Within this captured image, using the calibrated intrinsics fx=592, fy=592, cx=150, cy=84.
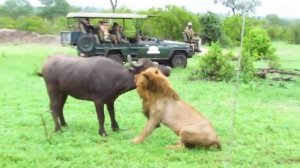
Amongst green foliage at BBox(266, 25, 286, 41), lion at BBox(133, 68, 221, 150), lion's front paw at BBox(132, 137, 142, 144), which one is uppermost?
lion at BBox(133, 68, 221, 150)

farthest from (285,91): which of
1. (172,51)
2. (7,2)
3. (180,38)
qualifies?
(7,2)

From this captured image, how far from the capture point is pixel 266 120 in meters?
9.89

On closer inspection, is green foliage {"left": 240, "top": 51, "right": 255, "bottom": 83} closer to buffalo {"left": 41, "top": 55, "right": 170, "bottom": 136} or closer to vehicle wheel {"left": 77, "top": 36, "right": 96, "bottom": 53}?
vehicle wheel {"left": 77, "top": 36, "right": 96, "bottom": 53}

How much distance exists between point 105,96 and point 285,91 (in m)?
6.86

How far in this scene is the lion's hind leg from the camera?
7.37m

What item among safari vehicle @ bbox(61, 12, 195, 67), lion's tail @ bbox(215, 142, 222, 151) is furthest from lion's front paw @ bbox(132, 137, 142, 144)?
safari vehicle @ bbox(61, 12, 195, 67)

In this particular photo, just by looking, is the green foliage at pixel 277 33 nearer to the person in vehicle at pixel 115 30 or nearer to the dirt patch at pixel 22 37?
the dirt patch at pixel 22 37

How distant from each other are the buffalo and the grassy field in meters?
0.54

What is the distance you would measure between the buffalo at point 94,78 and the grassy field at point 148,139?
0.54 meters

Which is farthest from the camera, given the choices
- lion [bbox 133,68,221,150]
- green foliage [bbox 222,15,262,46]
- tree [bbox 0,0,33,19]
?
tree [bbox 0,0,33,19]

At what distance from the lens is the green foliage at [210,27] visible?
34031mm

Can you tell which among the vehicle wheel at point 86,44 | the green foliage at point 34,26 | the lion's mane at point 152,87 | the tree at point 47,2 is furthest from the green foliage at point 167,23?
the tree at point 47,2

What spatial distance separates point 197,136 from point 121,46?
11.7m

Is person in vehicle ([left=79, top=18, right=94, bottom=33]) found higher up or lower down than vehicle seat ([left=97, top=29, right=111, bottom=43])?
higher up
